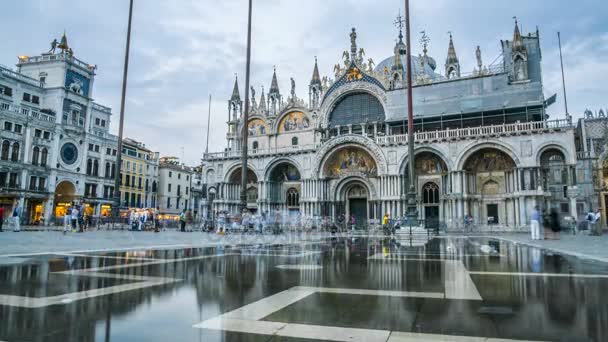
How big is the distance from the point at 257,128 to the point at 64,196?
2584 cm

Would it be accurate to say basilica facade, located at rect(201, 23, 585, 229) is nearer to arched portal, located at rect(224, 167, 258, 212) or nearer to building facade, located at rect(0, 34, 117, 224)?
arched portal, located at rect(224, 167, 258, 212)

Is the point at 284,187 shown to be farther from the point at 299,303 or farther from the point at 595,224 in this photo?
the point at 299,303

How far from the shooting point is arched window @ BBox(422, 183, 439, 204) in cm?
3738

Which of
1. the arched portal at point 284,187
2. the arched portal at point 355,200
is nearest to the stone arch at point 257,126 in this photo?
the arched portal at point 284,187

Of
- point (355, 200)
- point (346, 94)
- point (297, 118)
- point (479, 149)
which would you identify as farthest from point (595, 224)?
point (297, 118)

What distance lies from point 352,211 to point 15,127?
3787 centimetres

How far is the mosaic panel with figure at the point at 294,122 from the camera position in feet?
152

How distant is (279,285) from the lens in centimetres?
608

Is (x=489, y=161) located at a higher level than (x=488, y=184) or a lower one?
higher

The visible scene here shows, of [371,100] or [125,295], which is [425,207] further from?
[125,295]

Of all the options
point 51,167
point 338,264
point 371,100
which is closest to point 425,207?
point 371,100

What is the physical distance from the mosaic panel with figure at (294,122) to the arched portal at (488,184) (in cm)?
1933

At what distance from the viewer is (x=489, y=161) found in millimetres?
35344

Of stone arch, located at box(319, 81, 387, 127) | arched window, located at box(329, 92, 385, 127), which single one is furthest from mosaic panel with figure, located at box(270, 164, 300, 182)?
arched window, located at box(329, 92, 385, 127)
